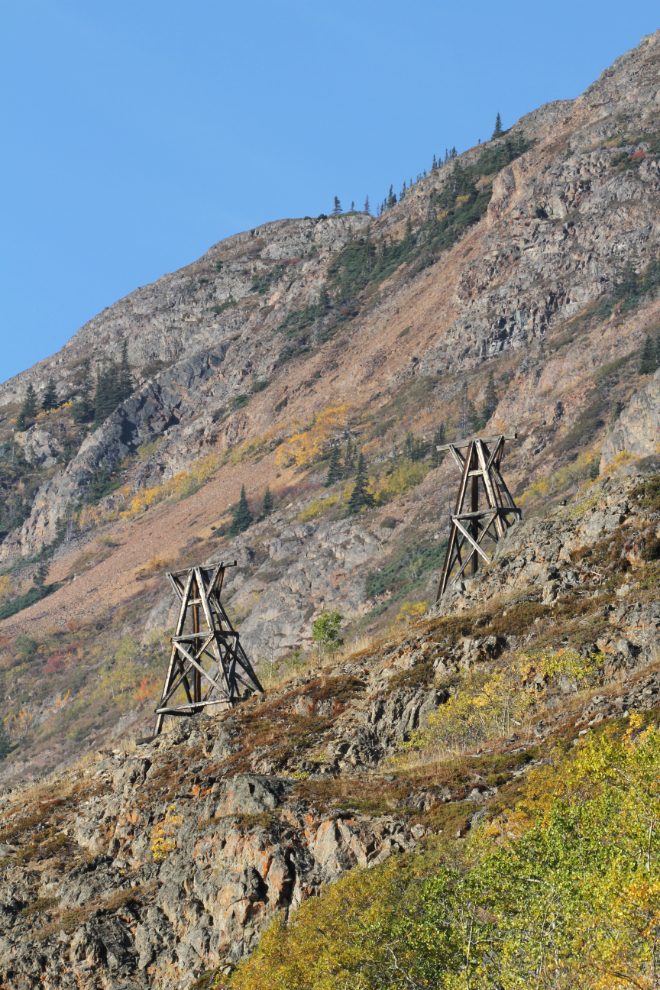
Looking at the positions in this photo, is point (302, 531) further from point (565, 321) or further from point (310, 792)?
point (310, 792)

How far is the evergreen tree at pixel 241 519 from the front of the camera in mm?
124450

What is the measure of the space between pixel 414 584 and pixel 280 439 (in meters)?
64.2

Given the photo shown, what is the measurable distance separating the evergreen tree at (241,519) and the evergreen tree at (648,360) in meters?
54.3

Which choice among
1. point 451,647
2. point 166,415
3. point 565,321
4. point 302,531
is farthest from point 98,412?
point 451,647

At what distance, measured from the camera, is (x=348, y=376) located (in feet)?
503

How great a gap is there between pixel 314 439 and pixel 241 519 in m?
21.1

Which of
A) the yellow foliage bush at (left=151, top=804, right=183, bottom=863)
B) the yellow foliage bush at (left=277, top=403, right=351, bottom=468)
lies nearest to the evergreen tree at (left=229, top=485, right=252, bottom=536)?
the yellow foliage bush at (left=277, top=403, right=351, bottom=468)

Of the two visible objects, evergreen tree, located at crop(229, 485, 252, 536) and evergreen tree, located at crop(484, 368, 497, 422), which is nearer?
evergreen tree, located at crop(484, 368, 497, 422)

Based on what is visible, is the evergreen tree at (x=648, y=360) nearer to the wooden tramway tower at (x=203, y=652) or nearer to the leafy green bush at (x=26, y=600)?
the wooden tramway tower at (x=203, y=652)

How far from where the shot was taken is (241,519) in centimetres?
12550

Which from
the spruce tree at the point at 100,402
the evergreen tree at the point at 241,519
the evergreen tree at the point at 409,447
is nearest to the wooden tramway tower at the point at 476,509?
the evergreen tree at the point at 409,447

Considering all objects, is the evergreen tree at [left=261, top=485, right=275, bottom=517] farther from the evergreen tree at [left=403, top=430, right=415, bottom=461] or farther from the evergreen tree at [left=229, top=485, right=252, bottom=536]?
the evergreen tree at [left=403, top=430, right=415, bottom=461]

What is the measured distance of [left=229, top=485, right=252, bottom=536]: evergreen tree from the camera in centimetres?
12445

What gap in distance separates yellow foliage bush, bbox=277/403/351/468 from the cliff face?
0.51 m
